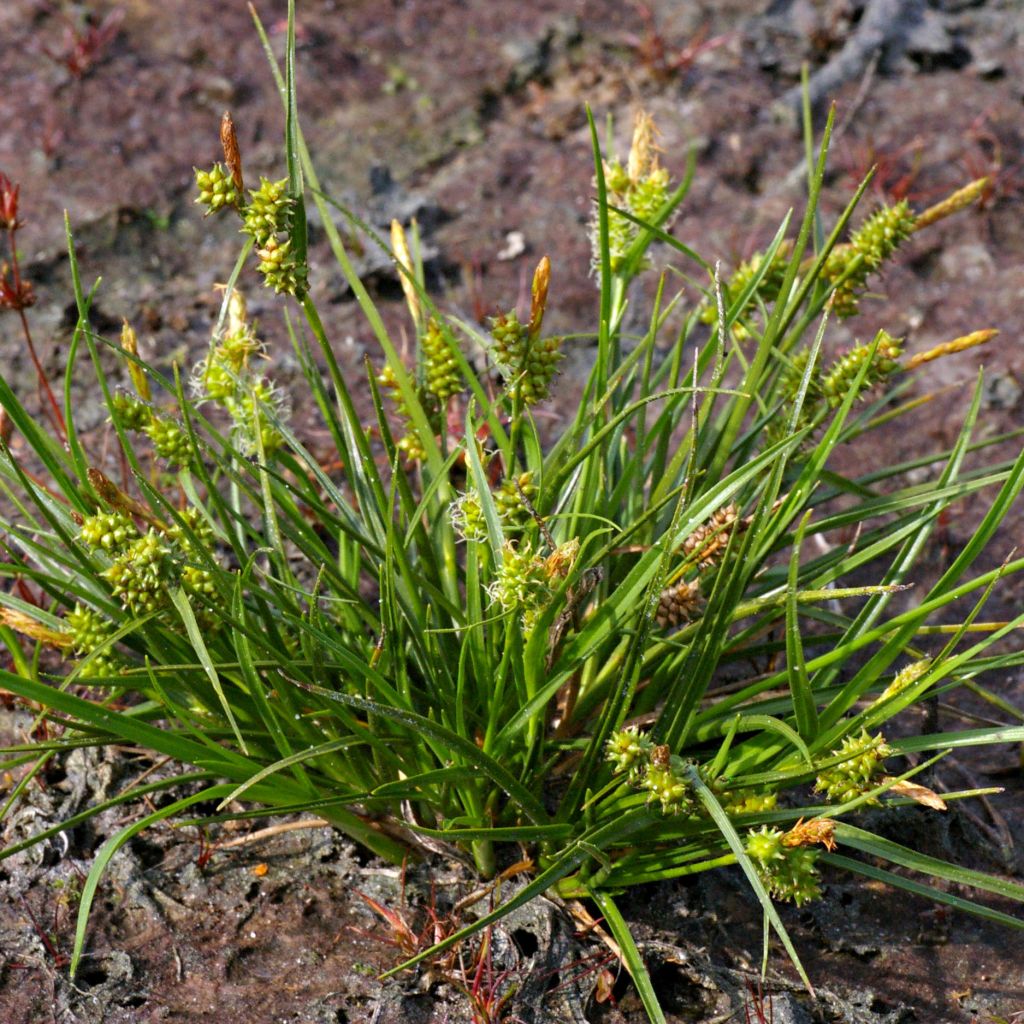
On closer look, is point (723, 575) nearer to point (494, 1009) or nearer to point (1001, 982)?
point (494, 1009)

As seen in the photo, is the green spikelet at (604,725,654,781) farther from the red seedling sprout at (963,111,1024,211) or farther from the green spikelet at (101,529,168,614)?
the red seedling sprout at (963,111,1024,211)

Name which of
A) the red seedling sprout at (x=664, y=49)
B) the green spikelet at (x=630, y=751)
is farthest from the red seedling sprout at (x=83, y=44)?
the green spikelet at (x=630, y=751)

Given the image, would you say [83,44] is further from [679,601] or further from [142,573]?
[679,601]

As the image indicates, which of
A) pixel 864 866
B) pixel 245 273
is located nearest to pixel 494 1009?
pixel 864 866

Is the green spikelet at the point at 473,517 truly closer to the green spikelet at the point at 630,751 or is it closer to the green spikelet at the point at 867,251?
the green spikelet at the point at 630,751

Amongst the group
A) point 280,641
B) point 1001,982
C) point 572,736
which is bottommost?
point 1001,982

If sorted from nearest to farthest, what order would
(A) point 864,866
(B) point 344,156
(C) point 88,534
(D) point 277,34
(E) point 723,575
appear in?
(C) point 88,534 < (E) point 723,575 < (A) point 864,866 < (B) point 344,156 < (D) point 277,34

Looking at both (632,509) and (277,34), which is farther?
(277,34)
